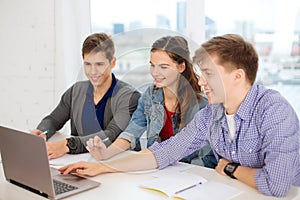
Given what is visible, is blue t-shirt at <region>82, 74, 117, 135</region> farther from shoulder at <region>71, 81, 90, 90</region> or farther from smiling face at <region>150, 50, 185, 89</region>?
smiling face at <region>150, 50, 185, 89</region>

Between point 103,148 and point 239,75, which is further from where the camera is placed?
point 103,148

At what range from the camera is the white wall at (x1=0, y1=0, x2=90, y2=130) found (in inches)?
126

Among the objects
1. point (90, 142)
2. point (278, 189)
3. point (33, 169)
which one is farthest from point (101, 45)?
point (278, 189)

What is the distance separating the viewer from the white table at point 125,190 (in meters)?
1.39

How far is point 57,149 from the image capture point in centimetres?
192

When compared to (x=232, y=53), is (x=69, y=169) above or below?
below

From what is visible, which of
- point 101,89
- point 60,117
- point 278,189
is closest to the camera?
point 278,189

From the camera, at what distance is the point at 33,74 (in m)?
3.29

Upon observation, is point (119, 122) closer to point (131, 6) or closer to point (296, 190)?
point (296, 190)

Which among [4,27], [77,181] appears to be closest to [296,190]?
[77,181]

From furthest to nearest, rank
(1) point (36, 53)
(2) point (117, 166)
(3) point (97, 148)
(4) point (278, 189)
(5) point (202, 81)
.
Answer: (1) point (36, 53)
(3) point (97, 148)
(2) point (117, 166)
(5) point (202, 81)
(4) point (278, 189)

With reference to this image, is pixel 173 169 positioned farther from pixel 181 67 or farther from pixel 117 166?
pixel 181 67

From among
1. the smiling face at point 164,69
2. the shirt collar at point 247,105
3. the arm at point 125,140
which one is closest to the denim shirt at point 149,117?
the arm at point 125,140

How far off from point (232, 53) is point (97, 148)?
2.27 feet
